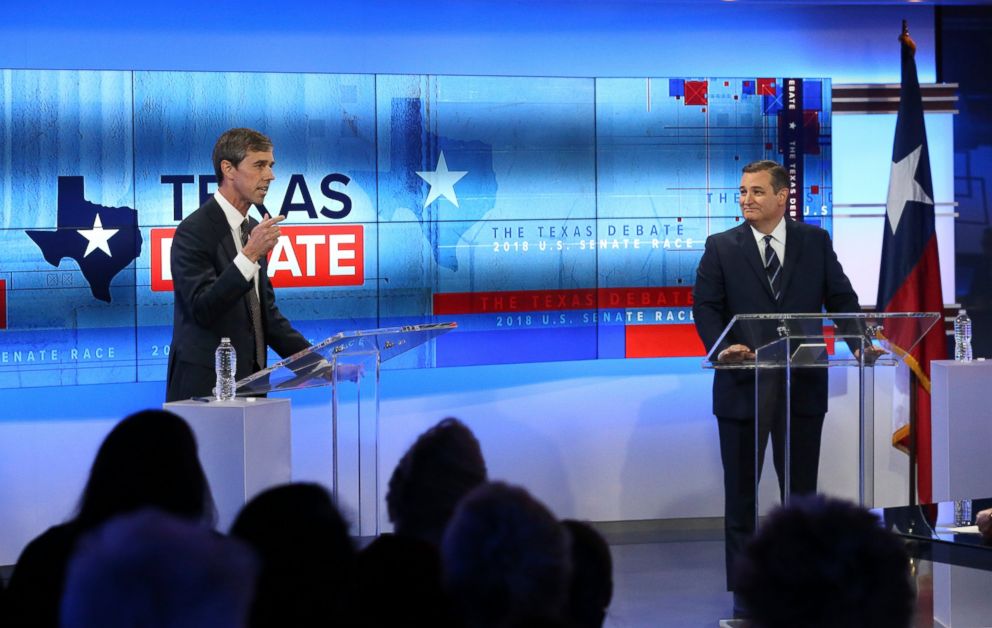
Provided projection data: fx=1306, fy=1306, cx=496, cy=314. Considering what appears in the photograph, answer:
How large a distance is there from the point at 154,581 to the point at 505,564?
530 mm

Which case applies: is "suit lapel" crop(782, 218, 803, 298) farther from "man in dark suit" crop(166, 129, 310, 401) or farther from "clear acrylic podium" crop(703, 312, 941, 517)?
"man in dark suit" crop(166, 129, 310, 401)

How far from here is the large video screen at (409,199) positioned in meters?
5.45

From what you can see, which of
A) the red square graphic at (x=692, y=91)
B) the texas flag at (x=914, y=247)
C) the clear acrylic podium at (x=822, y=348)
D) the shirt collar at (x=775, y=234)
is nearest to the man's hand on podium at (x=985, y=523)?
the clear acrylic podium at (x=822, y=348)

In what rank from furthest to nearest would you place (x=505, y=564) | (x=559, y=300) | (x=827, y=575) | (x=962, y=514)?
(x=559, y=300)
(x=962, y=514)
(x=505, y=564)
(x=827, y=575)

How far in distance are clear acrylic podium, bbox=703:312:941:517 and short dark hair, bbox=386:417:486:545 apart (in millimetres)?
1761

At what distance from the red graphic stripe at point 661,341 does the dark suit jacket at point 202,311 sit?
2.19 metres

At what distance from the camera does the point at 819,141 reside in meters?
6.16

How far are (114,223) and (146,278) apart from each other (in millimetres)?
266

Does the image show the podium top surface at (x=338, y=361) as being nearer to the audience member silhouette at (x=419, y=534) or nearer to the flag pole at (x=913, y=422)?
the audience member silhouette at (x=419, y=534)

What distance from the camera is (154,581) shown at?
1483 mm

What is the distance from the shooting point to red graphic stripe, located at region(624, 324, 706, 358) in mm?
6156

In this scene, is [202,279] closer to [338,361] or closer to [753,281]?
[338,361]

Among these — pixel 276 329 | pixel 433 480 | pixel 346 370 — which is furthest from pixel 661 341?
pixel 433 480

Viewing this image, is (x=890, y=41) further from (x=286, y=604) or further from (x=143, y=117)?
(x=286, y=604)
